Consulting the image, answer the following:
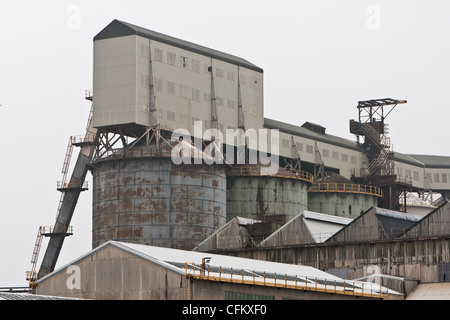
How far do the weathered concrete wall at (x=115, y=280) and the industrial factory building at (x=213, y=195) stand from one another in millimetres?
61

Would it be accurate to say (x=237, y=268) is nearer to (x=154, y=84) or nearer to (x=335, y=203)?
(x=154, y=84)

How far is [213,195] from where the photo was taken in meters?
78.8

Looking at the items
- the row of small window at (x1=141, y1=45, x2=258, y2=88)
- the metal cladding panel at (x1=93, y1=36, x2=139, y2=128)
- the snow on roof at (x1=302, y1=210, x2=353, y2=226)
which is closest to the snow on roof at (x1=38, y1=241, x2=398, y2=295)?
the snow on roof at (x1=302, y1=210, x2=353, y2=226)

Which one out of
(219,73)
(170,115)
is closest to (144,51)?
(170,115)

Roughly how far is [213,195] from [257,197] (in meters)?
7.81

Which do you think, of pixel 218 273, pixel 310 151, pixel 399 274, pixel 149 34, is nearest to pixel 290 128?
pixel 310 151

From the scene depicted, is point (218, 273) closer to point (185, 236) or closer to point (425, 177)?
point (185, 236)

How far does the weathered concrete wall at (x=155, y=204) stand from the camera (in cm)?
7581

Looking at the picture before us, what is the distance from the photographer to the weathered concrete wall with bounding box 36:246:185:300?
48.4 metres

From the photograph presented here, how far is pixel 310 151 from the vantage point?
96875 mm

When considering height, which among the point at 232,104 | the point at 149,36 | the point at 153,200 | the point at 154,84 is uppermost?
the point at 149,36

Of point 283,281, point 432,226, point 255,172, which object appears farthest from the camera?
point 255,172

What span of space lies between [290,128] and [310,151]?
3045 mm

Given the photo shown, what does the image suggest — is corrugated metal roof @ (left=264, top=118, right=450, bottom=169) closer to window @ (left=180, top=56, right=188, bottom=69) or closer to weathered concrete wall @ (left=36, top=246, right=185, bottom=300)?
window @ (left=180, top=56, right=188, bottom=69)
